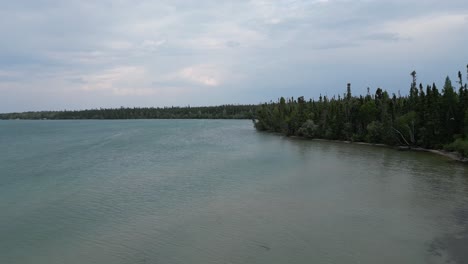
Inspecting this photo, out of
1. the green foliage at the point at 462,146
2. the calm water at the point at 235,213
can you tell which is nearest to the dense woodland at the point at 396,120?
the green foliage at the point at 462,146

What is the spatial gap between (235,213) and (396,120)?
4080 centimetres

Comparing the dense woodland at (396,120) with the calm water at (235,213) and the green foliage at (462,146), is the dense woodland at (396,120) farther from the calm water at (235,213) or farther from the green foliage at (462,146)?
the calm water at (235,213)

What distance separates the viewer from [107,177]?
32875mm

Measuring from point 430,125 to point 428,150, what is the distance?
10.9ft

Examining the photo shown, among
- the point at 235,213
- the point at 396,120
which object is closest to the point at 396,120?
the point at 396,120

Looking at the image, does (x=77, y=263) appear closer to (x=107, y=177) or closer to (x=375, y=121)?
(x=107, y=177)

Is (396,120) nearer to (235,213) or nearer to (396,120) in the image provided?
(396,120)

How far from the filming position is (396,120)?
5353 centimetres

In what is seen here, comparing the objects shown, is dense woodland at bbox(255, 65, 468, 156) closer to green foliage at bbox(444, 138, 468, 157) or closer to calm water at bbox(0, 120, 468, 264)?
green foliage at bbox(444, 138, 468, 157)

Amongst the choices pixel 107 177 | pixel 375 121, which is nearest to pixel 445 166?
pixel 375 121

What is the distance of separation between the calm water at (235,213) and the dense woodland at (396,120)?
10229 millimetres

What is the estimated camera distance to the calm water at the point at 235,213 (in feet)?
51.0

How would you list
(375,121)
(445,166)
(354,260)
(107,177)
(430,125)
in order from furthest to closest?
(375,121)
(430,125)
(445,166)
(107,177)
(354,260)

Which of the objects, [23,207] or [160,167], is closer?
[23,207]
